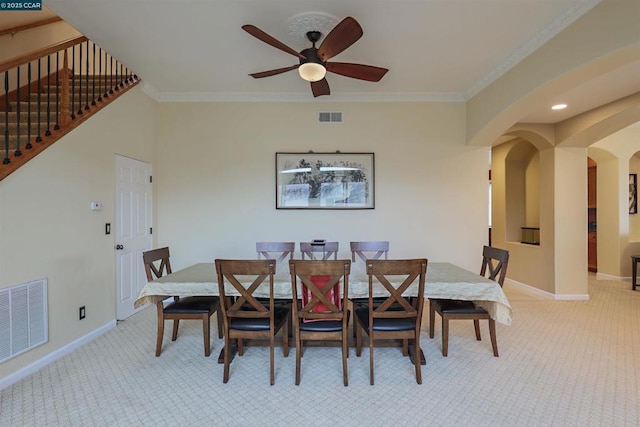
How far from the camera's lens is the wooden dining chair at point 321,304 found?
2.06 metres

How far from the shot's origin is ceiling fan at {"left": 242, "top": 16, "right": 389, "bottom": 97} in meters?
2.10

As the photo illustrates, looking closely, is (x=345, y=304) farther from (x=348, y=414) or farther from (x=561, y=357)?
(x=561, y=357)

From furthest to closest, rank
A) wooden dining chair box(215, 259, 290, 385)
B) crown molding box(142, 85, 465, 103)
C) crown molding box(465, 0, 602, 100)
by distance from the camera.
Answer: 1. crown molding box(142, 85, 465, 103)
2. crown molding box(465, 0, 602, 100)
3. wooden dining chair box(215, 259, 290, 385)

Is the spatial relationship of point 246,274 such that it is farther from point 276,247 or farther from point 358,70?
point 358,70

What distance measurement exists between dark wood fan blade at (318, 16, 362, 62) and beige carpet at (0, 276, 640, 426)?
2.63 m

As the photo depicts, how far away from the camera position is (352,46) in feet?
9.71

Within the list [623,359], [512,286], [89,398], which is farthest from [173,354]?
[512,286]

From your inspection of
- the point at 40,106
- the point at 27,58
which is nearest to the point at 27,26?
the point at 40,106

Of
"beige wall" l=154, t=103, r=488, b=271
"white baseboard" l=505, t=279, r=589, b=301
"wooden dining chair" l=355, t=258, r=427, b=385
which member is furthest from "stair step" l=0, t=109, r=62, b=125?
"white baseboard" l=505, t=279, r=589, b=301

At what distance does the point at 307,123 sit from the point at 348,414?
355 cm

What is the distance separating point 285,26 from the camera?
264cm

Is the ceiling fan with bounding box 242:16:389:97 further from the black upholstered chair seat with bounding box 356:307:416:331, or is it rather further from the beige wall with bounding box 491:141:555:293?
the beige wall with bounding box 491:141:555:293

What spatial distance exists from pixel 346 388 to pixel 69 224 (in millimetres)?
2949

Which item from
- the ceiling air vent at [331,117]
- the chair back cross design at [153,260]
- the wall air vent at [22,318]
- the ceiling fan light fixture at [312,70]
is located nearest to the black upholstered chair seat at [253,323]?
the chair back cross design at [153,260]
